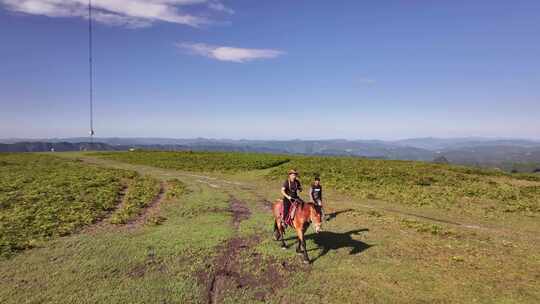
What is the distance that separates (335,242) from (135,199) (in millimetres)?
18741

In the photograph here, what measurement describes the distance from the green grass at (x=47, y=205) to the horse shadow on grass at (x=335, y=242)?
46.3 feet

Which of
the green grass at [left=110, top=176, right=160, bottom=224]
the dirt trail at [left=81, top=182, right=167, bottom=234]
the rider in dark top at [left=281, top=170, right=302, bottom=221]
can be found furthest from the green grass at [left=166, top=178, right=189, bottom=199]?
the rider in dark top at [left=281, top=170, right=302, bottom=221]

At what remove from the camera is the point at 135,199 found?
92.0 ft

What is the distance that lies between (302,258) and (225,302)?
15.8ft

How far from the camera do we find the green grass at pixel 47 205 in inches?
686

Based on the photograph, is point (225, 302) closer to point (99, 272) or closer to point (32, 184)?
point (99, 272)

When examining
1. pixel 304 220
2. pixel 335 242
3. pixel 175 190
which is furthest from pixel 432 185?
pixel 304 220

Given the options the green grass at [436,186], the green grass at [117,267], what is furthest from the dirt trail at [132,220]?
the green grass at [436,186]

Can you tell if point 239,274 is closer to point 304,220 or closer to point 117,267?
point 304,220

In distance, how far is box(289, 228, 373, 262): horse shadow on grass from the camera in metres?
15.9

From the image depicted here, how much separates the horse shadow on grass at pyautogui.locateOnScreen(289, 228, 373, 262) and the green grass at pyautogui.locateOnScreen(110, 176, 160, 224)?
41.2ft

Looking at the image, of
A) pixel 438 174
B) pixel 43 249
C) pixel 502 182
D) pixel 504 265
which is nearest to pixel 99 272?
pixel 43 249

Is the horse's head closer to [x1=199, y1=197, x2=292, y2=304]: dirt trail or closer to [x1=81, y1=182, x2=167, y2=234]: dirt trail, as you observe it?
[x1=199, y1=197, x2=292, y2=304]: dirt trail

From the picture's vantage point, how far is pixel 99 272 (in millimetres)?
12898
